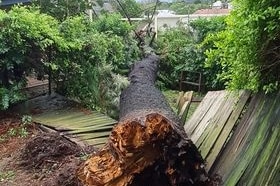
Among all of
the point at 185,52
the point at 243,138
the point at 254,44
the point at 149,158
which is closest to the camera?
the point at 254,44

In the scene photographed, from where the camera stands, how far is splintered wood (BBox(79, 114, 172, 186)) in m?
3.23

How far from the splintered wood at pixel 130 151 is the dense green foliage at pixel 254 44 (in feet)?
2.82

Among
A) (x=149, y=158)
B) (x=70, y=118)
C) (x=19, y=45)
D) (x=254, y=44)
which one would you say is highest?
(x=254, y=44)

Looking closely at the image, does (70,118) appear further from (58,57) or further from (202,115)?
(202,115)

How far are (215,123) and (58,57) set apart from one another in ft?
15.2

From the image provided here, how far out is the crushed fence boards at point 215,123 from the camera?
12.5 feet

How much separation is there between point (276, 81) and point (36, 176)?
2.85 meters

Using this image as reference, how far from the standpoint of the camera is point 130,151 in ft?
10.7

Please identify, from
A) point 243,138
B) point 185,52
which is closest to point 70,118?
point 243,138

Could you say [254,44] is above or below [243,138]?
above

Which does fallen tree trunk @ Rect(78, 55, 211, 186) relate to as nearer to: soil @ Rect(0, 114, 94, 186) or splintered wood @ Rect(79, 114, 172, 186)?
splintered wood @ Rect(79, 114, 172, 186)

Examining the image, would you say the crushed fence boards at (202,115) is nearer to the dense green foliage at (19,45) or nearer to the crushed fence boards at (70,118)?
the crushed fence boards at (70,118)

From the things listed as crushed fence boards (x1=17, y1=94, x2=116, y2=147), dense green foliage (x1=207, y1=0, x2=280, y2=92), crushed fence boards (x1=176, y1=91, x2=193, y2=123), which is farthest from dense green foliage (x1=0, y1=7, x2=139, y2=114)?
dense green foliage (x1=207, y1=0, x2=280, y2=92)

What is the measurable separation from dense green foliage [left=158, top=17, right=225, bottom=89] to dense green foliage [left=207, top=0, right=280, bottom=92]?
8.93 meters
